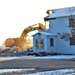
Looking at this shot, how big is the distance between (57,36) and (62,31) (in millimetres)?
1025

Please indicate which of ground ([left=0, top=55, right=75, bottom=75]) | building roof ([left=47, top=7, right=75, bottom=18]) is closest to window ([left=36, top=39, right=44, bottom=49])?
building roof ([left=47, top=7, right=75, bottom=18])

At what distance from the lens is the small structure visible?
46.8 meters

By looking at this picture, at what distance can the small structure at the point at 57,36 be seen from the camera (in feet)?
154

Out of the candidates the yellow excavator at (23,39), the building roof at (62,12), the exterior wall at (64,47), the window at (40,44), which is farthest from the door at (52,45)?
the yellow excavator at (23,39)

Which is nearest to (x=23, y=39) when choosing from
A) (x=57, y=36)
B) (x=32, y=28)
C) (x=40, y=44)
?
(x=32, y=28)

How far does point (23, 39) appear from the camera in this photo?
61.4 m

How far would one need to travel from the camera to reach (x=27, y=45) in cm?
6438

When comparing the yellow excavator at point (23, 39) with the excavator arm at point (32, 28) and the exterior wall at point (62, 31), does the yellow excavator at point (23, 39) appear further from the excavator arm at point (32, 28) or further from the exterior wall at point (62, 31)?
the exterior wall at point (62, 31)

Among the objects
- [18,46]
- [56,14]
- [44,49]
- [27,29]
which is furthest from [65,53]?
[18,46]

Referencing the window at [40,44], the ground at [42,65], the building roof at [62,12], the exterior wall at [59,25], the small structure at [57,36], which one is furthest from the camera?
the window at [40,44]

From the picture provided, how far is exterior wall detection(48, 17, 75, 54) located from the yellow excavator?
6.52 metres

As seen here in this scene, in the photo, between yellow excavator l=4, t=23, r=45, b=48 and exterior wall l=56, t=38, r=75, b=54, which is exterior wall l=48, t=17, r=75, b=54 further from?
yellow excavator l=4, t=23, r=45, b=48

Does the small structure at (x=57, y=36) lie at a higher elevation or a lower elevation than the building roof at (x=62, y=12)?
lower

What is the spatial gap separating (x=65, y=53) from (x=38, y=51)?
12.8 ft
